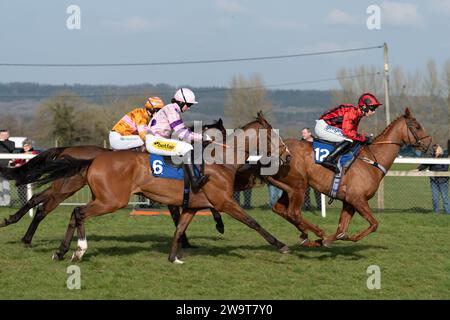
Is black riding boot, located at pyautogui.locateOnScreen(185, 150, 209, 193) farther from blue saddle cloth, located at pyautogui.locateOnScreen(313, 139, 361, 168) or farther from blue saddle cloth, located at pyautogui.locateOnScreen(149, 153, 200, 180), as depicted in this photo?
blue saddle cloth, located at pyautogui.locateOnScreen(313, 139, 361, 168)

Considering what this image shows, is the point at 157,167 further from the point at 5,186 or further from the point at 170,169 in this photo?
the point at 5,186

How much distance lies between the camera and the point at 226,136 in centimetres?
820

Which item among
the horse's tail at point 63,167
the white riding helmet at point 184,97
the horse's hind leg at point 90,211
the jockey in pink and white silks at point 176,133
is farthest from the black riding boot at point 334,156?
the horse's tail at point 63,167

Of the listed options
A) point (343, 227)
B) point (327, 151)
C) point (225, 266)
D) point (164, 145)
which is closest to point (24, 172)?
point (164, 145)


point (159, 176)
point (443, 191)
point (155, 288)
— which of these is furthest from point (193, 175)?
point (443, 191)

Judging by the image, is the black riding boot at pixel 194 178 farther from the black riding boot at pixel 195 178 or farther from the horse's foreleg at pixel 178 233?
the horse's foreleg at pixel 178 233

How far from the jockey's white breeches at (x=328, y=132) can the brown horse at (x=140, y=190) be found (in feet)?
4.17

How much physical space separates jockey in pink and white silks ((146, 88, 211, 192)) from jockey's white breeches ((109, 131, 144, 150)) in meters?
1.21

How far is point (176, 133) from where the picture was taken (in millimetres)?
7902

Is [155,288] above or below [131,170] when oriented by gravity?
below

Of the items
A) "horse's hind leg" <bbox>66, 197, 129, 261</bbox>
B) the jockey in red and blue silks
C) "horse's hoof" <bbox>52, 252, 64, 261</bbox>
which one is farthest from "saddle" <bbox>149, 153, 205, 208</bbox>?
the jockey in red and blue silks

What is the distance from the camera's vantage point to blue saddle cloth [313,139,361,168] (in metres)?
8.84
